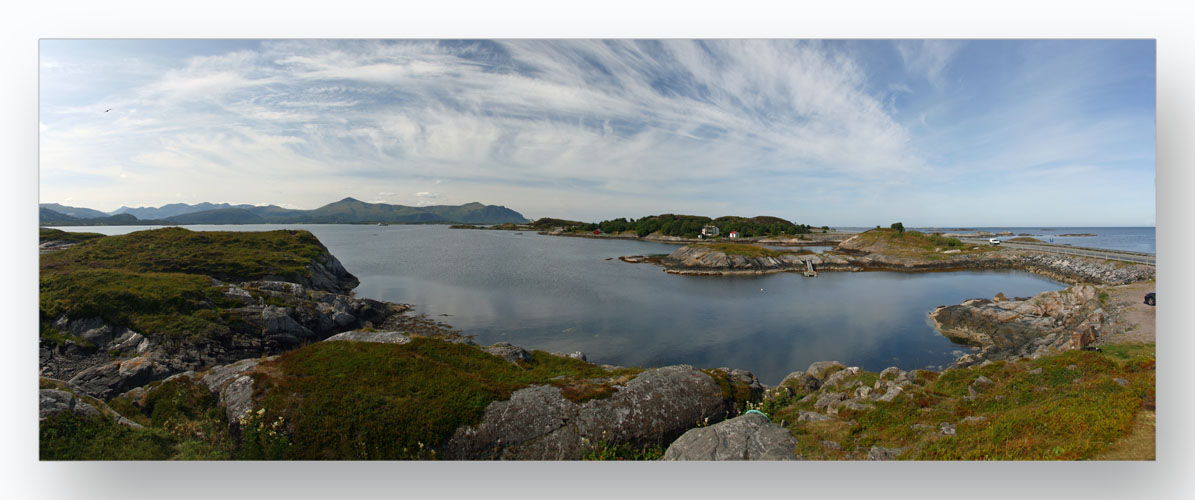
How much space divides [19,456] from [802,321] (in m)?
27.2

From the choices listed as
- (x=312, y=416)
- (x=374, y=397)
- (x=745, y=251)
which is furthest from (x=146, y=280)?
(x=745, y=251)

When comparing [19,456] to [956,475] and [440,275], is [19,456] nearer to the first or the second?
[956,475]

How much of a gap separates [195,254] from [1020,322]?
4165 cm

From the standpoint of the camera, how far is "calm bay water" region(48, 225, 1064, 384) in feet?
54.7

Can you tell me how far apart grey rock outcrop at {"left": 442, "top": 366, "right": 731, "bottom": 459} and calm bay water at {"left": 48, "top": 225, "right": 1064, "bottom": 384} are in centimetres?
919

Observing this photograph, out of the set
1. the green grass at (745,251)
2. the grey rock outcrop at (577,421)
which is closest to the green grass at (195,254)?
the grey rock outcrop at (577,421)

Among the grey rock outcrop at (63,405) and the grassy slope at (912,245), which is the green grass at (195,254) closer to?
the grey rock outcrop at (63,405)

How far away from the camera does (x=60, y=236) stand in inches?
306

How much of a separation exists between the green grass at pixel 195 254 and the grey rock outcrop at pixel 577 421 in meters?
9.65

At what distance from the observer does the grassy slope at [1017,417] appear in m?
5.25

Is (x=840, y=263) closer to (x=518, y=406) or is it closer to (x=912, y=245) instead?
(x=912, y=245)

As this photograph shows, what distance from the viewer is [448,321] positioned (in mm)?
21312
